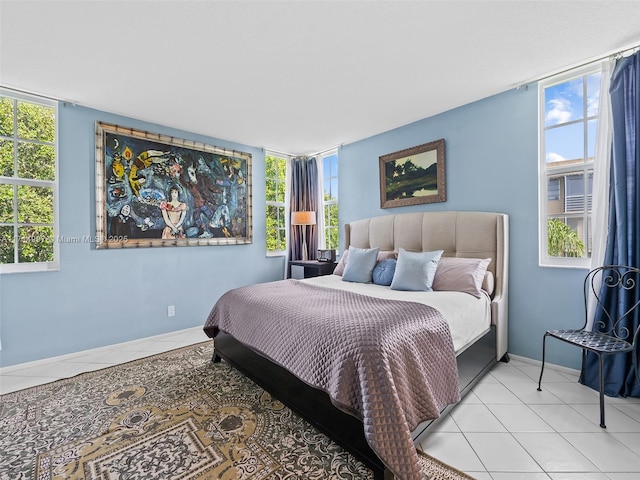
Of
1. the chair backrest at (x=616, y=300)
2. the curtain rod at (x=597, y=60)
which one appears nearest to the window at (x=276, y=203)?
the curtain rod at (x=597, y=60)

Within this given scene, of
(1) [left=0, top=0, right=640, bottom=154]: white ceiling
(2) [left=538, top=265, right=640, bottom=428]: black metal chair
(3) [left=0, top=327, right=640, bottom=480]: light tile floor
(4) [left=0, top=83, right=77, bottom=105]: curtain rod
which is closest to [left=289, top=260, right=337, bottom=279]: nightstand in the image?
(1) [left=0, top=0, right=640, bottom=154]: white ceiling

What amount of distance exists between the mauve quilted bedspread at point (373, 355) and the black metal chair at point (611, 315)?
106 cm

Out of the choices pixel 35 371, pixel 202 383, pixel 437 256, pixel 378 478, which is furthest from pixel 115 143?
pixel 378 478

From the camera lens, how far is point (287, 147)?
4.63 m

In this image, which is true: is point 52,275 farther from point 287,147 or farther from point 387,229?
point 387,229

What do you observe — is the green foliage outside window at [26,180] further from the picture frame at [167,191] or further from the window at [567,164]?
the window at [567,164]

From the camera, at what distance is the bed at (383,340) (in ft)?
4.52

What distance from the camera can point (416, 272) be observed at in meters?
2.72

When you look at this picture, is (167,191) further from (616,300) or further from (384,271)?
(616,300)

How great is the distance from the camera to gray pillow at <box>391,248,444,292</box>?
8.77 feet

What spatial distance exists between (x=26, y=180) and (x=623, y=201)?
5.12 metres

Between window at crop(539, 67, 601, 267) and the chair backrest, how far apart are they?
0.31 metres

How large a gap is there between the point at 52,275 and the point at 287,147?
10.7 ft

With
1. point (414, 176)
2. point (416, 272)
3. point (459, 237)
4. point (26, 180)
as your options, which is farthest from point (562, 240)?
point (26, 180)
